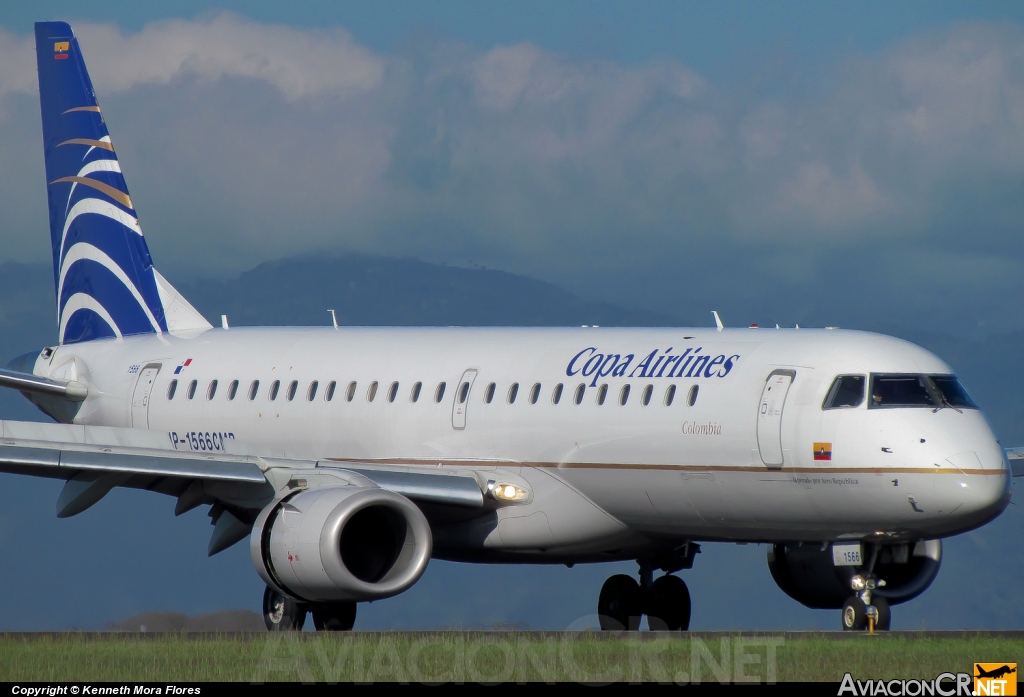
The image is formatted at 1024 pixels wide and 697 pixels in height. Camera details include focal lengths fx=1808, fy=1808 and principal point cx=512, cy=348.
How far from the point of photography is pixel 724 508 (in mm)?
23672

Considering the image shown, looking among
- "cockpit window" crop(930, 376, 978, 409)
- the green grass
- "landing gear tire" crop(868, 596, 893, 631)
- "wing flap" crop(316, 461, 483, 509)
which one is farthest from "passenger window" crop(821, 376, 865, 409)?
"wing flap" crop(316, 461, 483, 509)

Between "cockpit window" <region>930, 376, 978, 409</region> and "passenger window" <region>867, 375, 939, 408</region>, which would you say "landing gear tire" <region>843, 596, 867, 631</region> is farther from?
"cockpit window" <region>930, 376, 978, 409</region>

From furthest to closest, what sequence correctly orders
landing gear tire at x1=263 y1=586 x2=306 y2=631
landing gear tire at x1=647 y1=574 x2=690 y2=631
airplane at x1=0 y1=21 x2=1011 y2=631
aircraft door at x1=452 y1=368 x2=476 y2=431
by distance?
landing gear tire at x1=647 y1=574 x2=690 y2=631
aircraft door at x1=452 y1=368 x2=476 y2=431
landing gear tire at x1=263 y1=586 x2=306 y2=631
airplane at x1=0 y1=21 x2=1011 y2=631

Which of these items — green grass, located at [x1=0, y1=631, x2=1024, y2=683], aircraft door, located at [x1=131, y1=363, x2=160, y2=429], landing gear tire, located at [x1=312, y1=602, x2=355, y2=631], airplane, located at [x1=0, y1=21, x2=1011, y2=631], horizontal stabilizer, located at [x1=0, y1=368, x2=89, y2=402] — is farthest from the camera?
horizontal stabilizer, located at [x1=0, y1=368, x2=89, y2=402]

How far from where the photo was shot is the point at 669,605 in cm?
2842

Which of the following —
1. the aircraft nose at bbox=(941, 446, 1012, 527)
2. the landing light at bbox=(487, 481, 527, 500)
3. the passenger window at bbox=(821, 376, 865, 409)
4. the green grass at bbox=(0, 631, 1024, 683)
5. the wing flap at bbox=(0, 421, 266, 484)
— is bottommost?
the green grass at bbox=(0, 631, 1024, 683)

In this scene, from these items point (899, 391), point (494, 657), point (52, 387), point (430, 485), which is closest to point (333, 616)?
point (430, 485)

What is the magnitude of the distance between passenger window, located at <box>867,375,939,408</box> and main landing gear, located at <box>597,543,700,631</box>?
637 cm

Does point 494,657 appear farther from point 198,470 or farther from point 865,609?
point 198,470

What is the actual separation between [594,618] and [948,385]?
7.33 meters

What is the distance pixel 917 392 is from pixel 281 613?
31.6 ft

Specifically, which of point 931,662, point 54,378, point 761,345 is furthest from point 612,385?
point 54,378

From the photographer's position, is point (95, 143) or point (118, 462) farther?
point (95, 143)

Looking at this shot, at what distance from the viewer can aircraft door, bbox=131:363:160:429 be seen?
3114cm
